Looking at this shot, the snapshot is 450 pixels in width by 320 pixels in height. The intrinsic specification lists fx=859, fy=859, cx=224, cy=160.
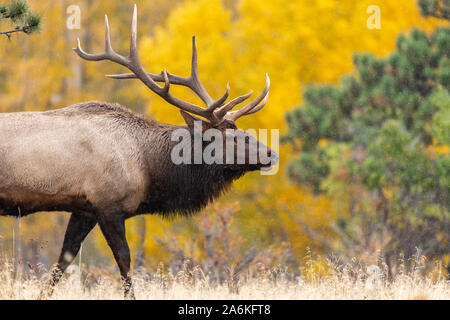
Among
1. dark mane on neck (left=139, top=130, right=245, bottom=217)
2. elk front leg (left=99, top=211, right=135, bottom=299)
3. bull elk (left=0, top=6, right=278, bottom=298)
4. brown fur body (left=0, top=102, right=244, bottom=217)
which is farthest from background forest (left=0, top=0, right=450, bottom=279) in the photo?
elk front leg (left=99, top=211, right=135, bottom=299)

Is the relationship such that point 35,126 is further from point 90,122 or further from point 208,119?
point 208,119

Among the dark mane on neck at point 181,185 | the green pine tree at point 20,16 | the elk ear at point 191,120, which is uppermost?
the green pine tree at point 20,16

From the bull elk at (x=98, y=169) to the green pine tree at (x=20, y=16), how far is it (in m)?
0.86

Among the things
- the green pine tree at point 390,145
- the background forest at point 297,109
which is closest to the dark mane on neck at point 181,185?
the background forest at point 297,109

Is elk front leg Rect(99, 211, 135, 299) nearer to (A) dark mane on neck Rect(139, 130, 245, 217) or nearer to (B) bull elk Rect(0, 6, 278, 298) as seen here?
(B) bull elk Rect(0, 6, 278, 298)

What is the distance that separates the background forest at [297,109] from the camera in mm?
14297

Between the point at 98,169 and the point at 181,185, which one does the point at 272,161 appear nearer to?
the point at 181,185

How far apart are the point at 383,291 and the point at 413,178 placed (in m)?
7.80

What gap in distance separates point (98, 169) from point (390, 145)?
27.4 feet

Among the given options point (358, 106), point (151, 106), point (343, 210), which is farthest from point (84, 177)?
point (151, 106)

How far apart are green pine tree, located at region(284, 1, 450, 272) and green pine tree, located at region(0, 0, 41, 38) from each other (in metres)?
6.69

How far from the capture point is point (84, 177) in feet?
24.1

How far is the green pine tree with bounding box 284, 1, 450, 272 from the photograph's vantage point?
45.6 feet

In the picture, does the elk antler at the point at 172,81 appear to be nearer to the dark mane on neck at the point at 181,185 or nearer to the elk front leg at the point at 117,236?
the dark mane on neck at the point at 181,185
